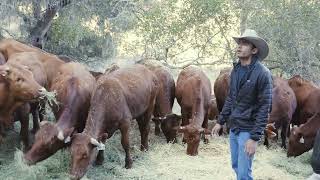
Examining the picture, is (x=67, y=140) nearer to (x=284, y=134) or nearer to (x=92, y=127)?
(x=92, y=127)

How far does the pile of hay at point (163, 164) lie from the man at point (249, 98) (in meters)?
2.01

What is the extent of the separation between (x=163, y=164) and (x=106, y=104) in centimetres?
160

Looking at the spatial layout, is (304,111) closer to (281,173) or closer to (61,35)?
(281,173)

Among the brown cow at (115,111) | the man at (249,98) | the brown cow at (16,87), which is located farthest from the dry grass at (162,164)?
the man at (249,98)

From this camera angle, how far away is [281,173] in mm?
8219

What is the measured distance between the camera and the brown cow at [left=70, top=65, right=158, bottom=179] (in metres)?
6.92

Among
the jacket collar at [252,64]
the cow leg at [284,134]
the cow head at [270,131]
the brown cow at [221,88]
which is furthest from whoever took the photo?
the brown cow at [221,88]

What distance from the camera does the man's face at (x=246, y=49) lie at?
586cm

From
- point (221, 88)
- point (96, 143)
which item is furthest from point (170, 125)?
point (96, 143)

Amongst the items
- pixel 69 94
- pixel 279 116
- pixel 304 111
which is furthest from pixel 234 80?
pixel 304 111

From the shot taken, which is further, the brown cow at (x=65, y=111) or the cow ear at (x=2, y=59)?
the cow ear at (x=2, y=59)

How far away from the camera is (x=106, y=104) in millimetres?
7645

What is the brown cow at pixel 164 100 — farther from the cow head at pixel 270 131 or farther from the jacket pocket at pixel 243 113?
the jacket pocket at pixel 243 113

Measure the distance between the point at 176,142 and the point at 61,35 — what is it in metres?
4.00
